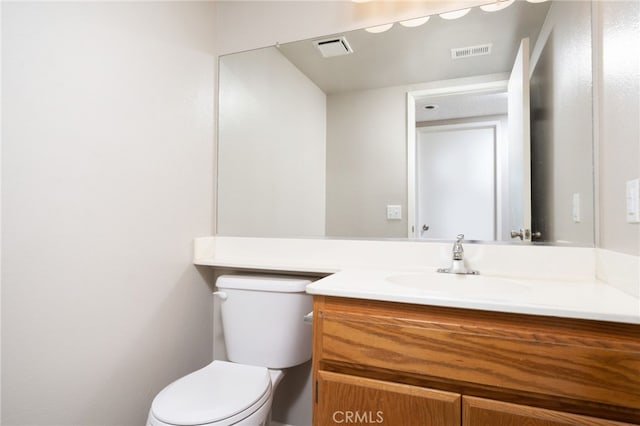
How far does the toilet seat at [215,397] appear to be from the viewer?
3.21 feet

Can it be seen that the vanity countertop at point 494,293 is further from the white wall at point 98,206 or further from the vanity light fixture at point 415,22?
the vanity light fixture at point 415,22

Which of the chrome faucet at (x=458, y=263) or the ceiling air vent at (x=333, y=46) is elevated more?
the ceiling air vent at (x=333, y=46)

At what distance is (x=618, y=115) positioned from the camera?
94 cm

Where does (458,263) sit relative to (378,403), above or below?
above

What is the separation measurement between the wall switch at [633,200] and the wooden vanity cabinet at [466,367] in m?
0.29

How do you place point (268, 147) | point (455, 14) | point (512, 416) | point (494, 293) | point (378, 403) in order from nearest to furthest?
point (512, 416), point (378, 403), point (494, 293), point (455, 14), point (268, 147)

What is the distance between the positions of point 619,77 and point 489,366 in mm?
895

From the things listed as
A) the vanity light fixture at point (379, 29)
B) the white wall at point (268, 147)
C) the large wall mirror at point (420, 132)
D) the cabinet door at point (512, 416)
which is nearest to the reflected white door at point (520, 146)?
the large wall mirror at point (420, 132)

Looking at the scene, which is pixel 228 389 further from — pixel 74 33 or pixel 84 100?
pixel 74 33

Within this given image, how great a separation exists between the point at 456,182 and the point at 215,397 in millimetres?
1232

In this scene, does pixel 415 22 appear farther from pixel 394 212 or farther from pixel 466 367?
pixel 466 367

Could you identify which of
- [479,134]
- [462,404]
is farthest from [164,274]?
[479,134]

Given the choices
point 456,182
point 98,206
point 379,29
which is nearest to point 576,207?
point 456,182

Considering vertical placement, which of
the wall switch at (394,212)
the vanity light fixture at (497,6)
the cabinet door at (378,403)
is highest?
the vanity light fixture at (497,6)
